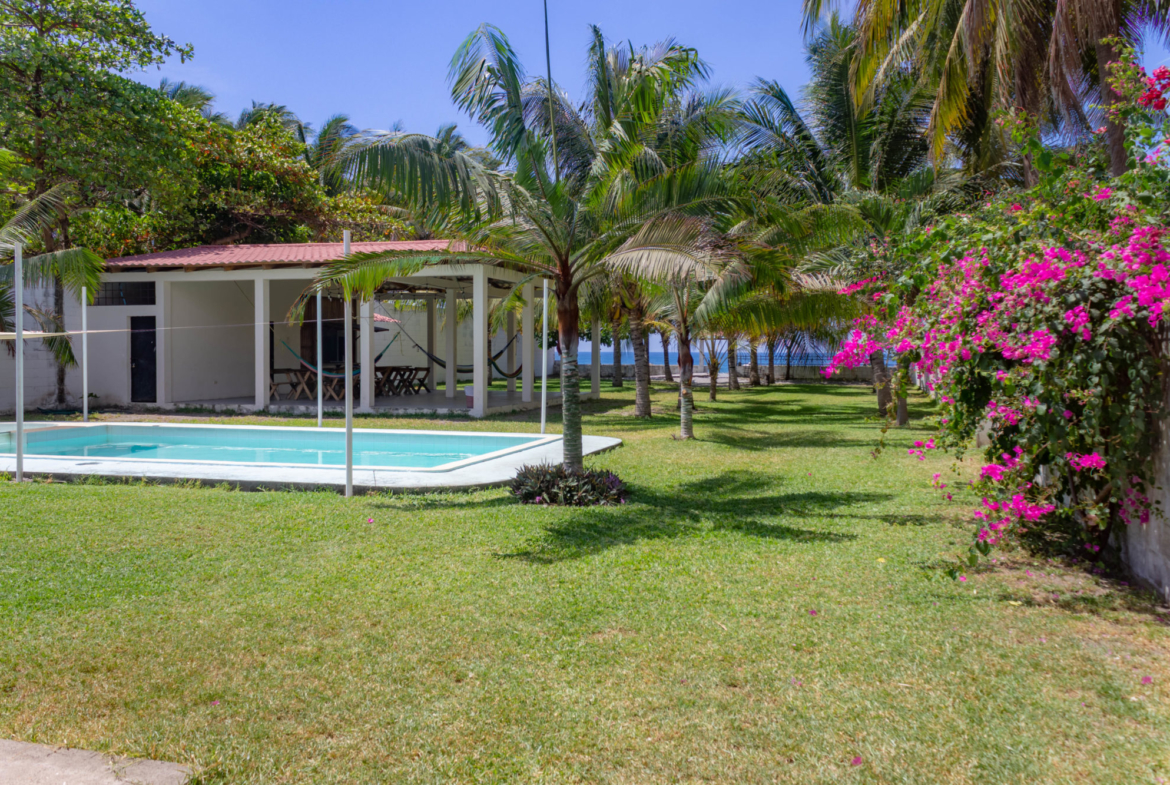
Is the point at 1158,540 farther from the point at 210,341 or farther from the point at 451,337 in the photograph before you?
the point at 210,341

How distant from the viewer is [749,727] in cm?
287

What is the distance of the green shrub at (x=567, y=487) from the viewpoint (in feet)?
22.7

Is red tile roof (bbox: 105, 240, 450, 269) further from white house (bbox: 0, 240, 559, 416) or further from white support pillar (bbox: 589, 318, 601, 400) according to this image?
white support pillar (bbox: 589, 318, 601, 400)

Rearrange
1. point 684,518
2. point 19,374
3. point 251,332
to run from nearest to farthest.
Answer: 1. point 684,518
2. point 19,374
3. point 251,332

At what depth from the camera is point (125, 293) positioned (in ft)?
55.3

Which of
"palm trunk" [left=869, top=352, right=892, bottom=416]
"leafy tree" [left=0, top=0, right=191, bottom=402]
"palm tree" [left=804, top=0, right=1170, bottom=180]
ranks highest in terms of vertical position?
"leafy tree" [left=0, top=0, right=191, bottom=402]

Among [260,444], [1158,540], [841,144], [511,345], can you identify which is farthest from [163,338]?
[1158,540]

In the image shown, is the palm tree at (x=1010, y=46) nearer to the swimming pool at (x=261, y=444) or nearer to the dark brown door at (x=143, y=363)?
the swimming pool at (x=261, y=444)

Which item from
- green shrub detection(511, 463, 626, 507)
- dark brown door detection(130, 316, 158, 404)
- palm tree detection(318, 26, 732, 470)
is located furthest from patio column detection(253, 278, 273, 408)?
green shrub detection(511, 463, 626, 507)

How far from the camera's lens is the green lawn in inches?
106

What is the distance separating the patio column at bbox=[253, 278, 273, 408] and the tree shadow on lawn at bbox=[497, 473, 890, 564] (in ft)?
34.7

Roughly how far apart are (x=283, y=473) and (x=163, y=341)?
33.8ft

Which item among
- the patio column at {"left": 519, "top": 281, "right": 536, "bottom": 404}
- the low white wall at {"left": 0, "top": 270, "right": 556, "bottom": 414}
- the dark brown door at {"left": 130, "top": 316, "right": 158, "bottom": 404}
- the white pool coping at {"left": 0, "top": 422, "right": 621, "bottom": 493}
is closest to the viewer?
the white pool coping at {"left": 0, "top": 422, "right": 621, "bottom": 493}

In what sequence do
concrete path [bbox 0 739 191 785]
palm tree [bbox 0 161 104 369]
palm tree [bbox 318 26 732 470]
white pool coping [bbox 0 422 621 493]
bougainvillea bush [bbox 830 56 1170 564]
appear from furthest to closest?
palm tree [bbox 0 161 104 369] → white pool coping [bbox 0 422 621 493] → palm tree [bbox 318 26 732 470] → bougainvillea bush [bbox 830 56 1170 564] → concrete path [bbox 0 739 191 785]
